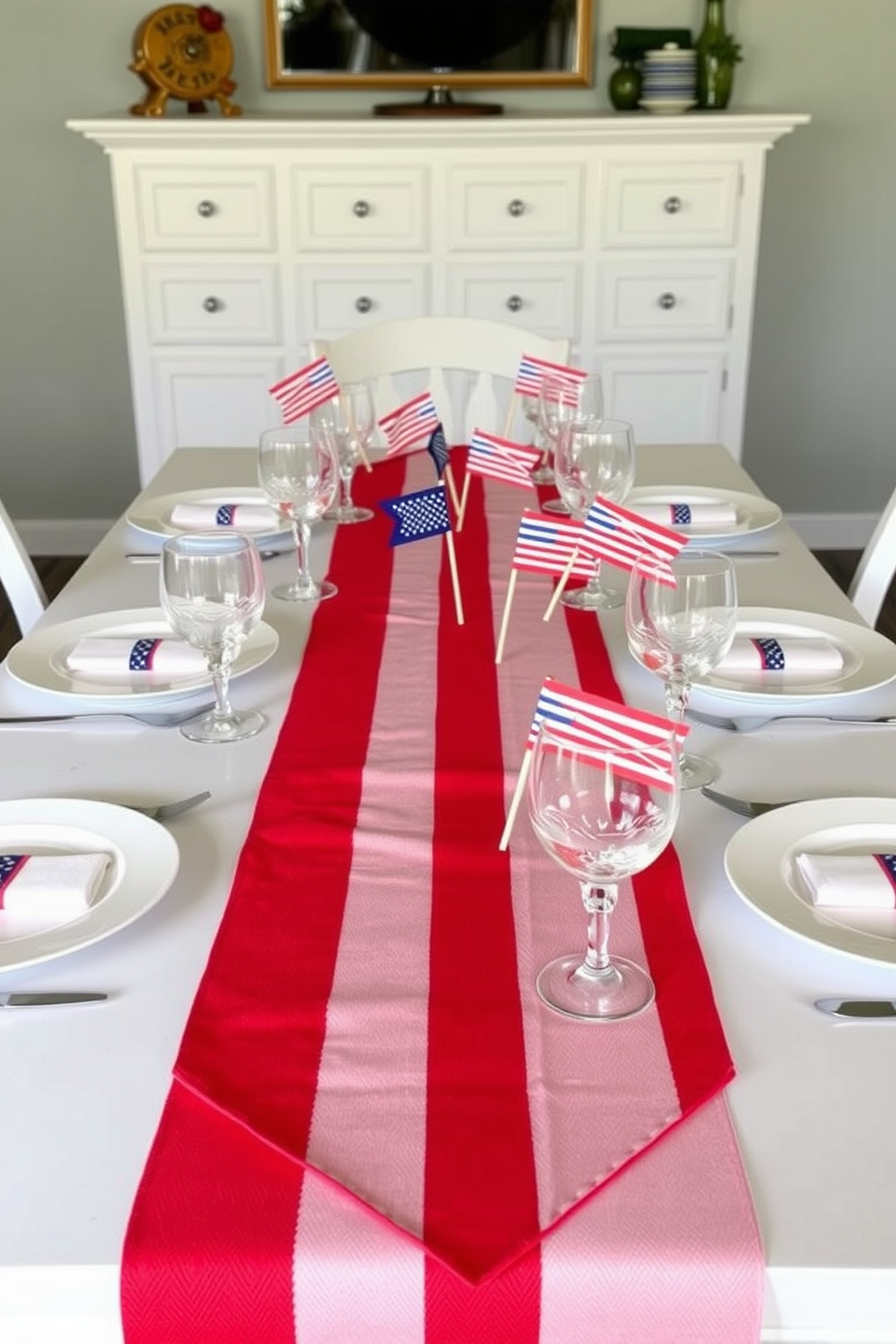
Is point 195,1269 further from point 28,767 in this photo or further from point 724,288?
point 724,288

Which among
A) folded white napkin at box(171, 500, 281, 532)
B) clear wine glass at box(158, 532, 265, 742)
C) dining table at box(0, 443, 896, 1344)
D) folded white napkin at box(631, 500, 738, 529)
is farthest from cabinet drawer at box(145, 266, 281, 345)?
clear wine glass at box(158, 532, 265, 742)

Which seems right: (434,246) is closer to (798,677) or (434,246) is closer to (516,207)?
(516,207)

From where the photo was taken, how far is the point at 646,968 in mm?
860

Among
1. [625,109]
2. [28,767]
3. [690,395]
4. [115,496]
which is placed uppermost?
[625,109]

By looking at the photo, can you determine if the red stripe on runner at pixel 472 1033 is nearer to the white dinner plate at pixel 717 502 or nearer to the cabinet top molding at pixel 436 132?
the white dinner plate at pixel 717 502

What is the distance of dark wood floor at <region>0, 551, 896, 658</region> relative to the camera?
11.5 feet

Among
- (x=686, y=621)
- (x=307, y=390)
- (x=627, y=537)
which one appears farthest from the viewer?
(x=307, y=390)

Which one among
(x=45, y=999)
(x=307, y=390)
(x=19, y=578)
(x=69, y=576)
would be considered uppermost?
(x=307, y=390)

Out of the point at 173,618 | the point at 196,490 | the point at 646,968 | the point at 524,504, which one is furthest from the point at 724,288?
the point at 646,968

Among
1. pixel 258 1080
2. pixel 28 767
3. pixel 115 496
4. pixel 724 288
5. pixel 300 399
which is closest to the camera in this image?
pixel 258 1080

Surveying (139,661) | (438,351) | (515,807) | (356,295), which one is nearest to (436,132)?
(356,295)

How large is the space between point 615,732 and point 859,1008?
0.22 meters

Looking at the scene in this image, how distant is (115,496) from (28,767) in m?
2.97

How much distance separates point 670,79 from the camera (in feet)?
10.6
